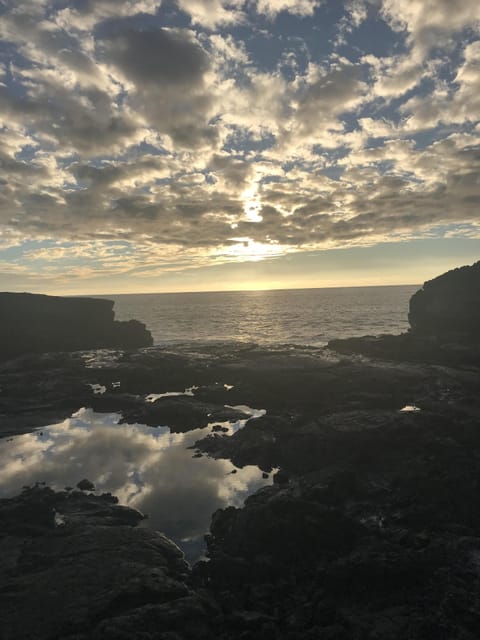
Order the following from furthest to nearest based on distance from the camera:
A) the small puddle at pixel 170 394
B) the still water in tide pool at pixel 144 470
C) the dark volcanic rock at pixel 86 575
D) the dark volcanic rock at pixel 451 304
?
1. the dark volcanic rock at pixel 451 304
2. the small puddle at pixel 170 394
3. the still water in tide pool at pixel 144 470
4. the dark volcanic rock at pixel 86 575

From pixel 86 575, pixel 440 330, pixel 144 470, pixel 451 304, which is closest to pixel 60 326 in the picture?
pixel 144 470

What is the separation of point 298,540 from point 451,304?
50.9m

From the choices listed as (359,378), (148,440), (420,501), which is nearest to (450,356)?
(359,378)

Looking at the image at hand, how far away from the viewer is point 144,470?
23266 millimetres

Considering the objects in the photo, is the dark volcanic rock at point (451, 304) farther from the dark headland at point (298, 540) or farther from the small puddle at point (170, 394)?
the small puddle at point (170, 394)

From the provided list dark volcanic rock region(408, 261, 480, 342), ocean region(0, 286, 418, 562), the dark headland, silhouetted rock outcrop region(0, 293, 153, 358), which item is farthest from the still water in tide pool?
dark volcanic rock region(408, 261, 480, 342)

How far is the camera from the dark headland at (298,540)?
38.5ft

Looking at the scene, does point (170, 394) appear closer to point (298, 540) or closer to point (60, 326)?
point (298, 540)

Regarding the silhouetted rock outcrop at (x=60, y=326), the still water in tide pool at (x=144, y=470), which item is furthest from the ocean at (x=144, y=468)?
the silhouetted rock outcrop at (x=60, y=326)

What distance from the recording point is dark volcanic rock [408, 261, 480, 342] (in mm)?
53469

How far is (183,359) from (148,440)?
21.8 m

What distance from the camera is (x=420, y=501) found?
17828 millimetres

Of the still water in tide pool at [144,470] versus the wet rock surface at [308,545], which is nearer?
the wet rock surface at [308,545]

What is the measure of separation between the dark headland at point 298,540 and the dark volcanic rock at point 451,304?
23.6 meters
